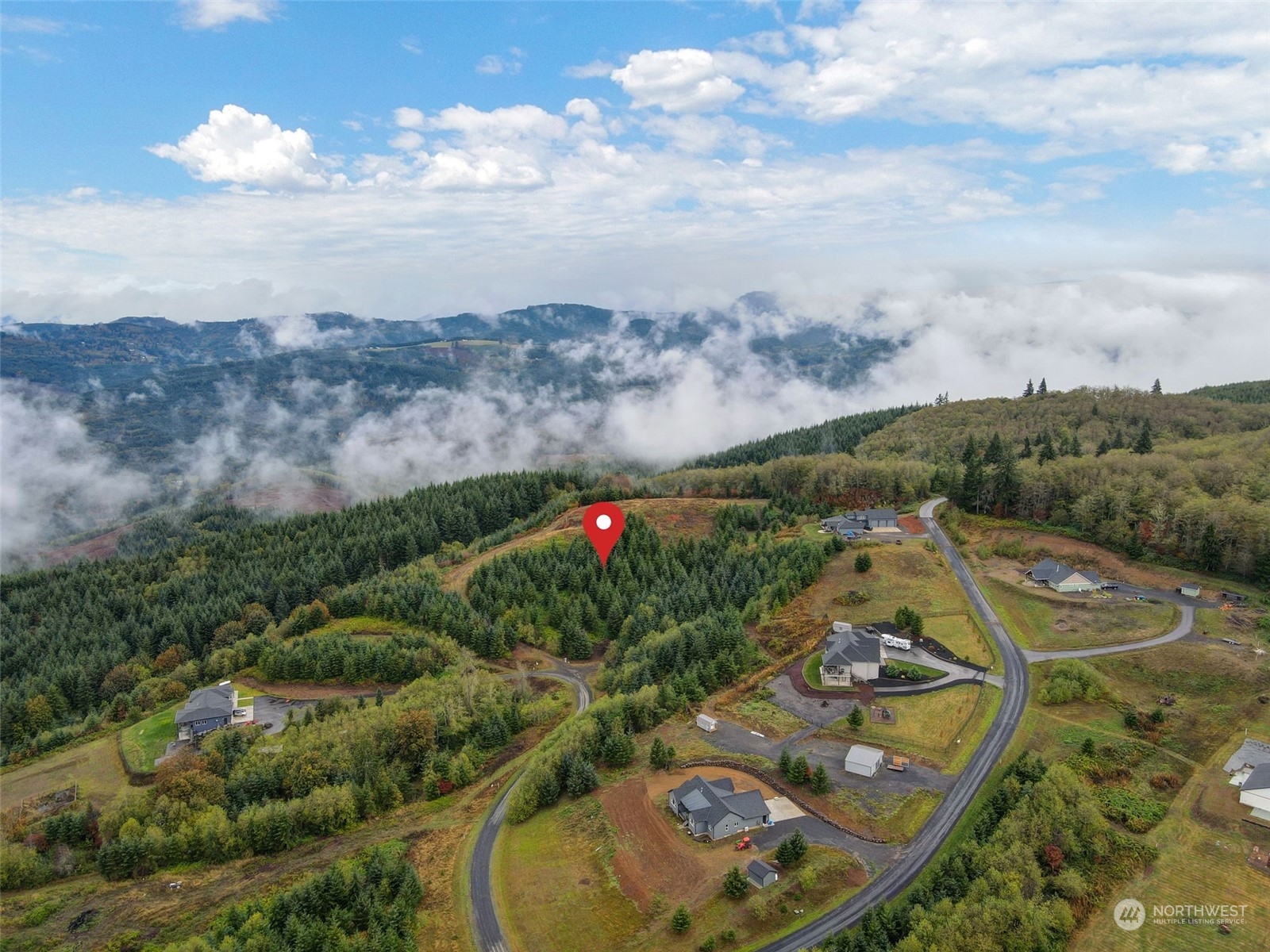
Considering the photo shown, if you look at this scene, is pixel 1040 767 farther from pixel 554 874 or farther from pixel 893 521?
pixel 893 521

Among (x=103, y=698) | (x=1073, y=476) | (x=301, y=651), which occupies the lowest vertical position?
(x=103, y=698)

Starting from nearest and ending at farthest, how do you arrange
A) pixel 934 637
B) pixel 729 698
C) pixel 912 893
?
pixel 912 893
pixel 729 698
pixel 934 637

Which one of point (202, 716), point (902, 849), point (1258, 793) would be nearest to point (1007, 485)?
point (1258, 793)

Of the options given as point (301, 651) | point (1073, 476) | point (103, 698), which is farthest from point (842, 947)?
point (103, 698)

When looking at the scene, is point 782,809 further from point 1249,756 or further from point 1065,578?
point 1065,578

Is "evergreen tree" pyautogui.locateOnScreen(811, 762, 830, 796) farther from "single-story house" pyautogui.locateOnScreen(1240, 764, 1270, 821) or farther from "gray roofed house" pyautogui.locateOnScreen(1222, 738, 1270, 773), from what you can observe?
"gray roofed house" pyautogui.locateOnScreen(1222, 738, 1270, 773)

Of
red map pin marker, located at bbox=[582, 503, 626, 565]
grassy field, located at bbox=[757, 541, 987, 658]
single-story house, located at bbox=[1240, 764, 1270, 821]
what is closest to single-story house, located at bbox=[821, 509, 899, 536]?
grassy field, located at bbox=[757, 541, 987, 658]
